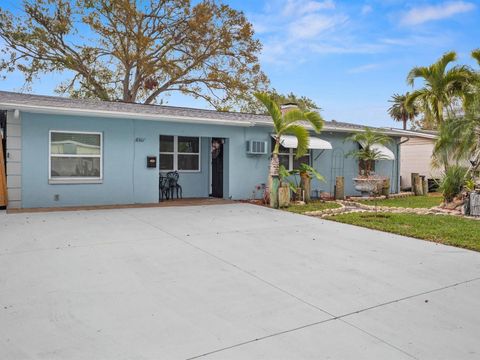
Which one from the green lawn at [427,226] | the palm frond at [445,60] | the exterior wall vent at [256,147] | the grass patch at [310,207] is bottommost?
the green lawn at [427,226]

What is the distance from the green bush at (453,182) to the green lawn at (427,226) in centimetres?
180

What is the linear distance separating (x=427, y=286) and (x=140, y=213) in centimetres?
792

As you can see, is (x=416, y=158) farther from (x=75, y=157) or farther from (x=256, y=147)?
(x=75, y=157)

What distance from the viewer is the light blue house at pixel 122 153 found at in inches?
440

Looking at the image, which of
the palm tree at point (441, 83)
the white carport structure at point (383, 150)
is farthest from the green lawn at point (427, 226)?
the palm tree at point (441, 83)

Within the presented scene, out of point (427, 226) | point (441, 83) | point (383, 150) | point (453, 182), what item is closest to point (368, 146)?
point (383, 150)

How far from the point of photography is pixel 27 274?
5109 mm

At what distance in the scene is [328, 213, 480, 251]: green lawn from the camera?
25.6ft

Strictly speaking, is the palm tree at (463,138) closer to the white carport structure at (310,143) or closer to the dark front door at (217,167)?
the white carport structure at (310,143)

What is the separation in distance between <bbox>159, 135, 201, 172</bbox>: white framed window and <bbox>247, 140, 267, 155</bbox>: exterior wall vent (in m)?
2.27

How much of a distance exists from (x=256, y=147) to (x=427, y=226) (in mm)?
7230

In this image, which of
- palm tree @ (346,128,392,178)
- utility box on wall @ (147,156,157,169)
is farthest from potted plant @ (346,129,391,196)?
utility box on wall @ (147,156,157,169)

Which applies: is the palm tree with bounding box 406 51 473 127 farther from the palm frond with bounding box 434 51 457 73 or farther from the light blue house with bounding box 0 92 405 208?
the light blue house with bounding box 0 92 405 208

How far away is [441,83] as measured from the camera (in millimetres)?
16797
